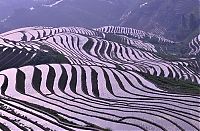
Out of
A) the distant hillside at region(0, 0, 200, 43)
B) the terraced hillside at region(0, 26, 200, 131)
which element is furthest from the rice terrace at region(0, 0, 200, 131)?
the distant hillside at region(0, 0, 200, 43)

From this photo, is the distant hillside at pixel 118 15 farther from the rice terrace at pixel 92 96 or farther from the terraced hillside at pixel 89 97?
the terraced hillside at pixel 89 97

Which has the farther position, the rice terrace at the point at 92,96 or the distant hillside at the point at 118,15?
the distant hillside at the point at 118,15

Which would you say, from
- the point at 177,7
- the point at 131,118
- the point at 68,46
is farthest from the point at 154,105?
the point at 177,7

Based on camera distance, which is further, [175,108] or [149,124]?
[175,108]

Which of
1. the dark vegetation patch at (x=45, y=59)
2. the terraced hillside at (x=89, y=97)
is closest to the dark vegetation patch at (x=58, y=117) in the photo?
the terraced hillside at (x=89, y=97)

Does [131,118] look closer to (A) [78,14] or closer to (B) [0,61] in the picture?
(B) [0,61]

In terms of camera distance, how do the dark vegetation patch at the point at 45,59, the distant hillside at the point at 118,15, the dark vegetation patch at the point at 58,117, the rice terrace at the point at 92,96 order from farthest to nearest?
the distant hillside at the point at 118,15
the dark vegetation patch at the point at 45,59
the rice terrace at the point at 92,96
the dark vegetation patch at the point at 58,117

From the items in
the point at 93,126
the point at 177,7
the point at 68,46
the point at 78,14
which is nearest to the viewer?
the point at 93,126

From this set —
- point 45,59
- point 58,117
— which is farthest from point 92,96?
point 45,59

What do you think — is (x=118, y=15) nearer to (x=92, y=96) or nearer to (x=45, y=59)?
(x=45, y=59)

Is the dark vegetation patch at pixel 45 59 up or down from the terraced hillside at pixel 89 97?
up

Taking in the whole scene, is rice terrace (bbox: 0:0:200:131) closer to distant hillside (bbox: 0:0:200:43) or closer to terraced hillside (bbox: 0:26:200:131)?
terraced hillside (bbox: 0:26:200:131)
